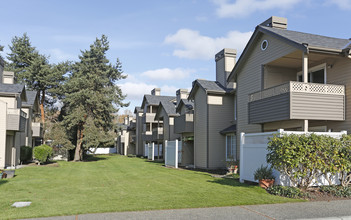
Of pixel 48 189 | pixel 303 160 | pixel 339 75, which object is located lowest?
pixel 48 189

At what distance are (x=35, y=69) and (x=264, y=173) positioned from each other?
3895 cm

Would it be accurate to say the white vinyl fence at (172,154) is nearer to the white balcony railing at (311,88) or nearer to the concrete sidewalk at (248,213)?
the white balcony railing at (311,88)

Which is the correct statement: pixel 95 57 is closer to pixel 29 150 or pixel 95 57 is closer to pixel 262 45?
pixel 29 150

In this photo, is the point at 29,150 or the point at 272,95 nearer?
the point at 272,95

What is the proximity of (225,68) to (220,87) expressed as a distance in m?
1.93

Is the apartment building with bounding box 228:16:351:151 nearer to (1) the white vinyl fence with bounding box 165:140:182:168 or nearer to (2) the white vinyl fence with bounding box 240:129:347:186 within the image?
(2) the white vinyl fence with bounding box 240:129:347:186

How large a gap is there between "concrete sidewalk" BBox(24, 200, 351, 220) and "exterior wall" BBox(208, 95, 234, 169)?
564 inches

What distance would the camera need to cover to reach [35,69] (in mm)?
43156

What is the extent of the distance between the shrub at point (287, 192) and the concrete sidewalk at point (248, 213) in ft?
4.30

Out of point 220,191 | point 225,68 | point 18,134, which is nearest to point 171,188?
point 220,191

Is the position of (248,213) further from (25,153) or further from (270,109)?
(25,153)

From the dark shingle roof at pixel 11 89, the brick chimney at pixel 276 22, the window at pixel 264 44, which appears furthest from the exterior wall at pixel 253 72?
the dark shingle roof at pixel 11 89

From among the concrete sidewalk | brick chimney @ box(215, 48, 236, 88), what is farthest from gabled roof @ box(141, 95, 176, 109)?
the concrete sidewalk

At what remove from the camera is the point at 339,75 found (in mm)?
14984
